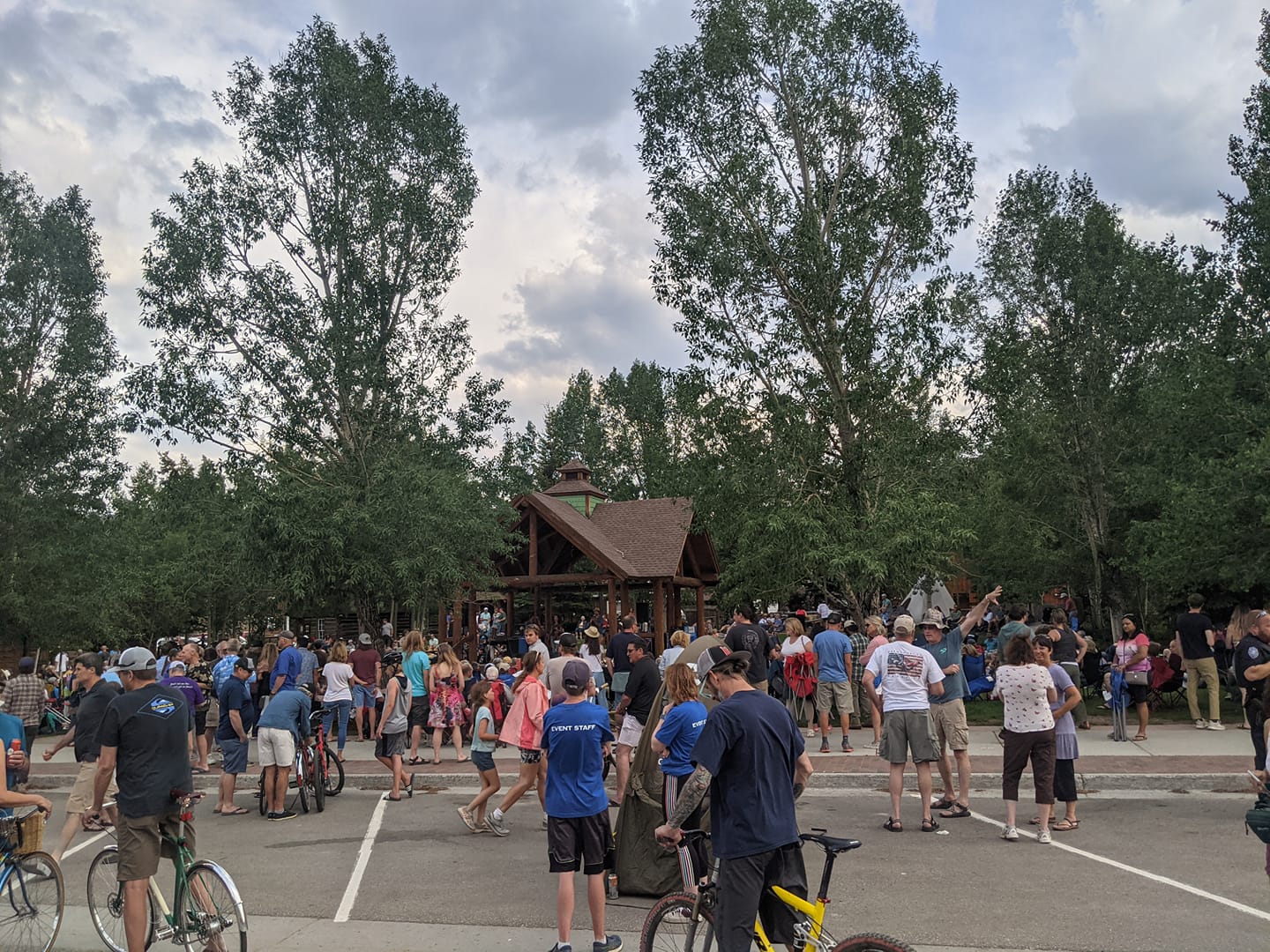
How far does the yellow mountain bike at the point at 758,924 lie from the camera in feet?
12.7

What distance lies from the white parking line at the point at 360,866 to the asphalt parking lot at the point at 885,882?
23 mm

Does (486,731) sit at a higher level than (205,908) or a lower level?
higher

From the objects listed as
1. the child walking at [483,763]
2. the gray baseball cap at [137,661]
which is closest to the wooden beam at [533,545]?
the child walking at [483,763]

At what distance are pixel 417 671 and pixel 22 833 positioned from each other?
24.0 ft

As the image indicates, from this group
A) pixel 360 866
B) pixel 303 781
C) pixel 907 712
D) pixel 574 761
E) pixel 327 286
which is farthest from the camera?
pixel 327 286

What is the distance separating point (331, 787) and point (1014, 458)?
80.1 feet

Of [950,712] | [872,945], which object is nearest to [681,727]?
[872,945]

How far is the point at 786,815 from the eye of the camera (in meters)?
4.34

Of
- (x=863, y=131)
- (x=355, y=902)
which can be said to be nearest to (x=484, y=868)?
(x=355, y=902)

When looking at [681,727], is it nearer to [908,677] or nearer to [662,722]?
[662,722]

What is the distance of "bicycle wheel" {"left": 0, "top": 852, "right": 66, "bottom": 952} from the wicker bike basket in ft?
0.17

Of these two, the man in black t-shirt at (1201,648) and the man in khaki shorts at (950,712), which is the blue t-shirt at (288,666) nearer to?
the man in khaki shorts at (950,712)

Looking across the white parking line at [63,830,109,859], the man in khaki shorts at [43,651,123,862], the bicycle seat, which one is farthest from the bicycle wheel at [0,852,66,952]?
the bicycle seat

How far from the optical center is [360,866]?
27.3 feet
